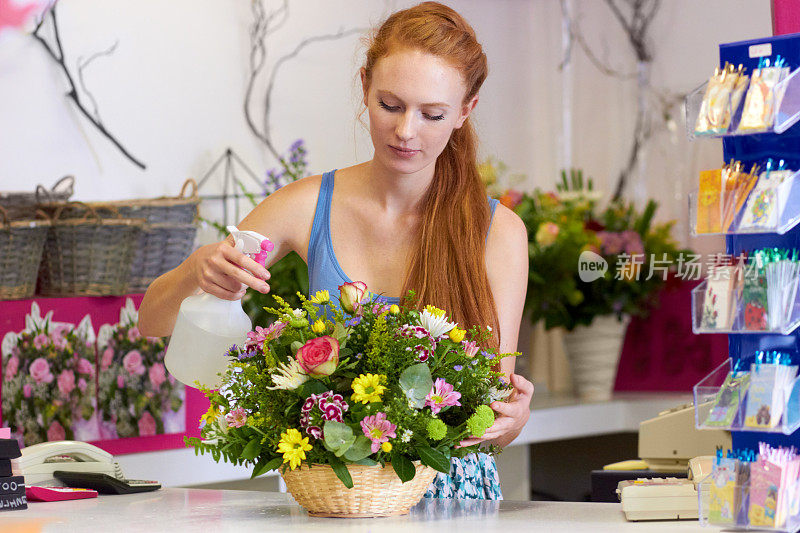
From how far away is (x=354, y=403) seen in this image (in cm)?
124

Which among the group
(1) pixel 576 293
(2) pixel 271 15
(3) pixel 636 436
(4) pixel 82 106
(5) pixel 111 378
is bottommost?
(3) pixel 636 436

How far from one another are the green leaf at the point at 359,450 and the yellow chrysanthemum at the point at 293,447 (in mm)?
48

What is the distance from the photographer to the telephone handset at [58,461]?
172cm

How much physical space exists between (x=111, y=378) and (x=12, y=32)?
3.14 feet

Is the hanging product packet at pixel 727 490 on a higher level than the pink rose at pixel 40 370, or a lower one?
lower

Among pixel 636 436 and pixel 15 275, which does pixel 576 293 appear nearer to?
pixel 636 436

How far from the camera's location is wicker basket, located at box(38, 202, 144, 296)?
2486mm

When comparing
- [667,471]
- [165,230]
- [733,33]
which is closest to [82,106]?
[165,230]

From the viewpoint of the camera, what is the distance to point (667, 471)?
2055 millimetres

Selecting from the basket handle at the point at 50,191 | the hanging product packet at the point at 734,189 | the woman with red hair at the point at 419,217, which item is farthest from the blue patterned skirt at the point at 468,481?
the basket handle at the point at 50,191

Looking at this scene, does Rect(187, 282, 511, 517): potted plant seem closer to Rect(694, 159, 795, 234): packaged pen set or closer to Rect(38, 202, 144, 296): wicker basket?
Rect(694, 159, 795, 234): packaged pen set

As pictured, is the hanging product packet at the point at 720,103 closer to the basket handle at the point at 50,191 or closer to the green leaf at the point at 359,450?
the green leaf at the point at 359,450

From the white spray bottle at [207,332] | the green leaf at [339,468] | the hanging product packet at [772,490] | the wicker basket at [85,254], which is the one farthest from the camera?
the wicker basket at [85,254]

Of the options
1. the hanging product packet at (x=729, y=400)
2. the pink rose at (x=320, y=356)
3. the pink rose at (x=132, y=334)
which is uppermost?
the pink rose at (x=132, y=334)
